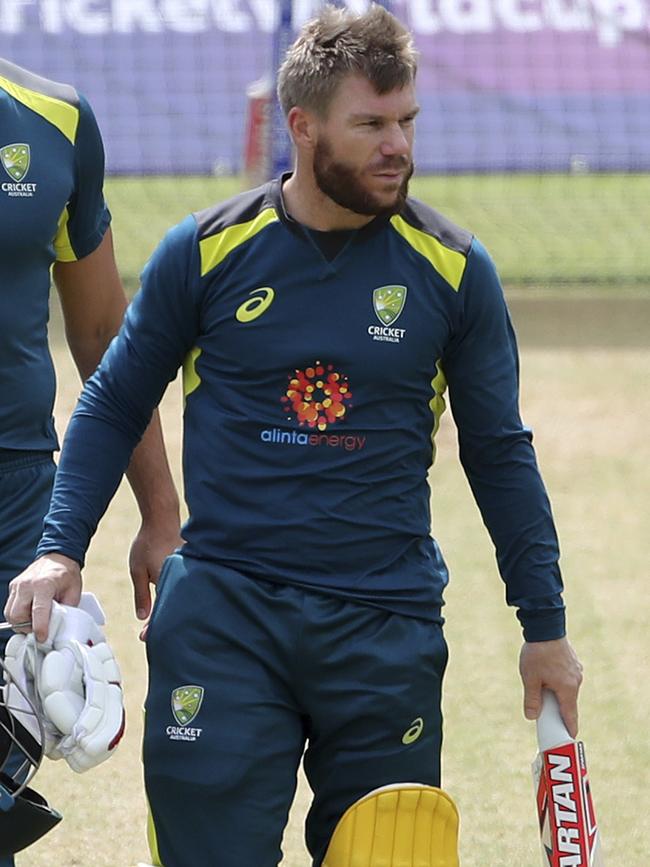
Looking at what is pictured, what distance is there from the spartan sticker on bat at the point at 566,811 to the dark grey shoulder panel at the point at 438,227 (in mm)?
1076

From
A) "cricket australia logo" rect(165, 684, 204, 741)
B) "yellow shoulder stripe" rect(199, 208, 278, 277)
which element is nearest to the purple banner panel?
"yellow shoulder stripe" rect(199, 208, 278, 277)

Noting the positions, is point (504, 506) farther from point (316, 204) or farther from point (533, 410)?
point (533, 410)

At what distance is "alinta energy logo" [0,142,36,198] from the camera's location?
413 cm

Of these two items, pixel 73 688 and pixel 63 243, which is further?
pixel 63 243

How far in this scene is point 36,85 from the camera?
14.1 ft

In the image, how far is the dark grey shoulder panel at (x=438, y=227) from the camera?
3.73 m

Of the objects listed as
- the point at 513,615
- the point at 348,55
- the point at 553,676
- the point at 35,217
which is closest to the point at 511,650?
the point at 513,615

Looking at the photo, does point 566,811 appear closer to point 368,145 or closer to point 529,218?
point 368,145

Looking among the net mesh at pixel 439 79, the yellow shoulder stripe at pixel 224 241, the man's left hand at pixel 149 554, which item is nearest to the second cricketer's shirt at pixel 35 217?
the man's left hand at pixel 149 554

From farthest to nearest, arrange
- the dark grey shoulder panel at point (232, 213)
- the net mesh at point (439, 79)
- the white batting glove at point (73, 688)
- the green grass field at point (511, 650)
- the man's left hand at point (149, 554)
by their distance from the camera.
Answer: the net mesh at point (439, 79) → the green grass field at point (511, 650) → the man's left hand at point (149, 554) → the dark grey shoulder panel at point (232, 213) → the white batting glove at point (73, 688)

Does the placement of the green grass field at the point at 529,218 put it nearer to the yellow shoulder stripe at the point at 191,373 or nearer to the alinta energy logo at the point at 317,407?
the yellow shoulder stripe at the point at 191,373

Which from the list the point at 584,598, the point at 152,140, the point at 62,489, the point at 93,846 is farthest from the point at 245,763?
the point at 152,140

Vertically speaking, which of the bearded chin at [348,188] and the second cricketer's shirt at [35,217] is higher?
the bearded chin at [348,188]

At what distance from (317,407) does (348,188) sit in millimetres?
451
